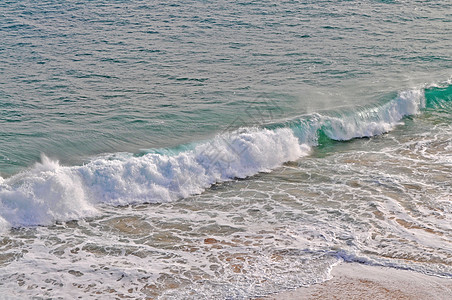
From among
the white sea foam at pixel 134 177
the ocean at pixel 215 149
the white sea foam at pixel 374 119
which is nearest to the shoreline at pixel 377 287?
the ocean at pixel 215 149

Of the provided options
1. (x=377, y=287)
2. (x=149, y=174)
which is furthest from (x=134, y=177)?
(x=377, y=287)

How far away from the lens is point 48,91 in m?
14.2

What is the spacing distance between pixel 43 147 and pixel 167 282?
5512 millimetres

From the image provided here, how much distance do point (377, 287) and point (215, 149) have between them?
5.30m

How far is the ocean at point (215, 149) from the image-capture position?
782cm

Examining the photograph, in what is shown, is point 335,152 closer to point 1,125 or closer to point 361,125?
point 361,125

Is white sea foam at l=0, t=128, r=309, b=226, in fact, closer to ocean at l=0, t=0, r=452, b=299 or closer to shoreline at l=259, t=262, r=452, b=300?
ocean at l=0, t=0, r=452, b=299

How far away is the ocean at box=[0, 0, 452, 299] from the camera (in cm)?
782

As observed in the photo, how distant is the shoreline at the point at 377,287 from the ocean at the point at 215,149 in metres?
0.14

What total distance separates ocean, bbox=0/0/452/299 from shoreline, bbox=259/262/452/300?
14 centimetres

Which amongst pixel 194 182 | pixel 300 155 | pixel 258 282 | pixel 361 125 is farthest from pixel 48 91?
pixel 258 282

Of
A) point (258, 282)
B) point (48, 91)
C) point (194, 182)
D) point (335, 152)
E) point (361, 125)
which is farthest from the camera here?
point (48, 91)

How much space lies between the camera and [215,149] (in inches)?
460

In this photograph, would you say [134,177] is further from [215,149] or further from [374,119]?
[374,119]
